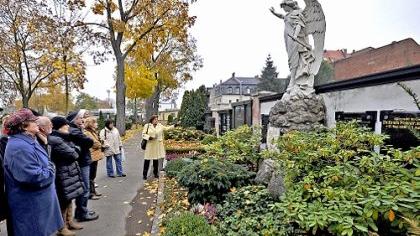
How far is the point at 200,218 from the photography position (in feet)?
13.7

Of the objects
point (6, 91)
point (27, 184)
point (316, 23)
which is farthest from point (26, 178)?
point (6, 91)

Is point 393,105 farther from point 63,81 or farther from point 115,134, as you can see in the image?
point 63,81

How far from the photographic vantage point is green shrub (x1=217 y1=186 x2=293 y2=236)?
153 inches

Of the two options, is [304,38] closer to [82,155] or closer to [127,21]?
[82,155]

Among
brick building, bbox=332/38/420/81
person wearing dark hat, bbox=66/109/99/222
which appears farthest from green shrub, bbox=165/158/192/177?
brick building, bbox=332/38/420/81

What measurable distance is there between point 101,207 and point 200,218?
3.03m

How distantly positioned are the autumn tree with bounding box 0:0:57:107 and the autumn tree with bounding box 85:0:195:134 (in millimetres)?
2974

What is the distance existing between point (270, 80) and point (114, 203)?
52409 mm

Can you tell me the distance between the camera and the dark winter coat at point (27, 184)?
343cm

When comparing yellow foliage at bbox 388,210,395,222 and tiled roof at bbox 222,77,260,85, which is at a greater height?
tiled roof at bbox 222,77,260,85

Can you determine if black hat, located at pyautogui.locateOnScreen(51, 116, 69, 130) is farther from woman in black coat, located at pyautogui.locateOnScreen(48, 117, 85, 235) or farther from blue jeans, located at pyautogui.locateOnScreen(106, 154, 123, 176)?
blue jeans, located at pyautogui.locateOnScreen(106, 154, 123, 176)

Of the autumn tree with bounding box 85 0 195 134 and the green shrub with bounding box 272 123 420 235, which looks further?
the autumn tree with bounding box 85 0 195 134

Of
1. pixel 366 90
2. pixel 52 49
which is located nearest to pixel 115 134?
pixel 366 90

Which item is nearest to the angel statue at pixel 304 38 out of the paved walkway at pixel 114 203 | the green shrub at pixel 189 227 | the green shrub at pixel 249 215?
the green shrub at pixel 249 215
